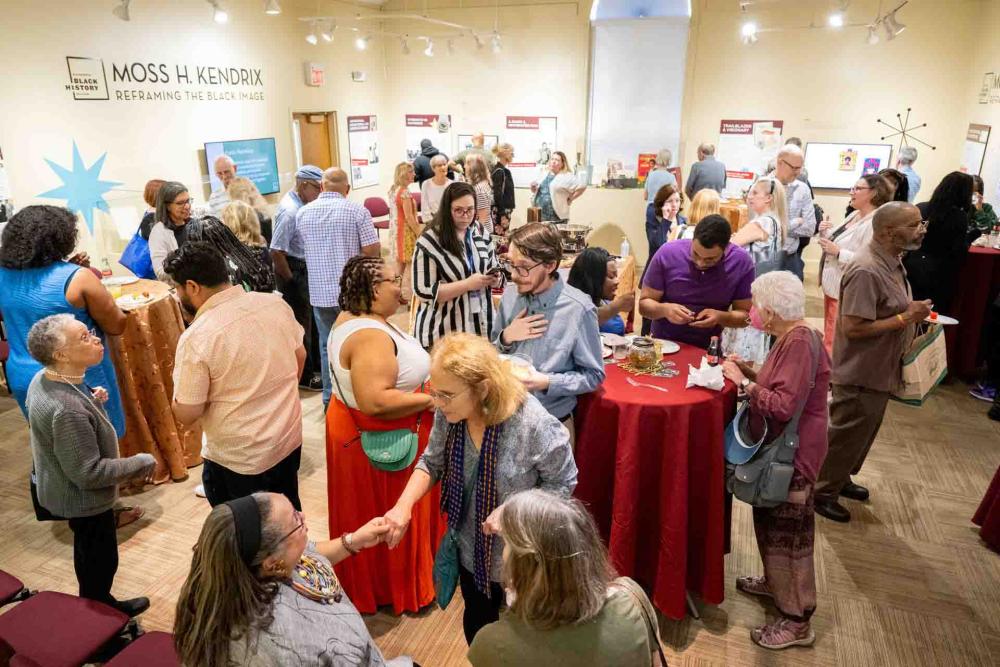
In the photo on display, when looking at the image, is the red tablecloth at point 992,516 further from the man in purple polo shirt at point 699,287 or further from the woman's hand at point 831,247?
the woman's hand at point 831,247

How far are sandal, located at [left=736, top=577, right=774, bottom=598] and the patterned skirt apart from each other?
24 centimetres

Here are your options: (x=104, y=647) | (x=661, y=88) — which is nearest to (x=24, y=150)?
(x=104, y=647)

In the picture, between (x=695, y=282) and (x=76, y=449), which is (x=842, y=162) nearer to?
(x=695, y=282)

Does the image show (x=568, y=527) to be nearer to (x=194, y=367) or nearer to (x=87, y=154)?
(x=194, y=367)

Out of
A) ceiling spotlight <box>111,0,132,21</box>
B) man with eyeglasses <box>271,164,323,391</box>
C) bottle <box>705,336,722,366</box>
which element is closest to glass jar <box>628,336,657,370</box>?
bottle <box>705,336,722,366</box>

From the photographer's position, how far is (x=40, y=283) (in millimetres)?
2818

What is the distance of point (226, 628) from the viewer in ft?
3.84

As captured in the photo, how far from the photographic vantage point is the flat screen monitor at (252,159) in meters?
6.88

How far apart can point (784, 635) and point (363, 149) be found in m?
8.96

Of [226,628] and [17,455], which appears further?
[17,455]

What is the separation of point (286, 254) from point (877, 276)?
378cm

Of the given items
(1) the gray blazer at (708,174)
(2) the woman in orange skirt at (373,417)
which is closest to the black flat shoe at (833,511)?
(2) the woman in orange skirt at (373,417)

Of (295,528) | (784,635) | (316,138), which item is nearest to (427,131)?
(316,138)

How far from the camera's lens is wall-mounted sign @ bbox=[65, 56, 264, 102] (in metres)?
5.50
